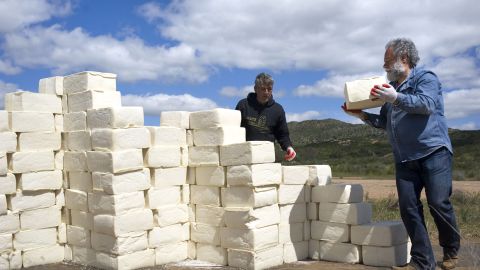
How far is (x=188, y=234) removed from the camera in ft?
23.9

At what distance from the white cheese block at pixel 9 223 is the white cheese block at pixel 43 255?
1.30ft

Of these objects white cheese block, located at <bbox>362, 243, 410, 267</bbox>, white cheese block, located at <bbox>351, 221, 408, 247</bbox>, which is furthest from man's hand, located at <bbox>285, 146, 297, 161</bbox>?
white cheese block, located at <bbox>362, 243, 410, 267</bbox>

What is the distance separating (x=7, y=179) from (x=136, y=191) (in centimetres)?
192

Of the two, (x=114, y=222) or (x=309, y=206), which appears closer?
(x=114, y=222)

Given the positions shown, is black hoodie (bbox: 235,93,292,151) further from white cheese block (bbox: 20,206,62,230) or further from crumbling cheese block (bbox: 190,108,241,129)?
white cheese block (bbox: 20,206,62,230)

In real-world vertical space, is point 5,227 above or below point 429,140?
below

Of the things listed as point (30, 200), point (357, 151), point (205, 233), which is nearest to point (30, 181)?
point (30, 200)

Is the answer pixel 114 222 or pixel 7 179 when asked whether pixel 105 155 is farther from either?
pixel 7 179

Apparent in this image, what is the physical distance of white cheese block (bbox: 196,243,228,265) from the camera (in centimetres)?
686

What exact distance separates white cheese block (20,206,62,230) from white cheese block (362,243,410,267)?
460 centimetres

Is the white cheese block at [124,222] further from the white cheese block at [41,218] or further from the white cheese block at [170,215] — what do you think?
the white cheese block at [41,218]

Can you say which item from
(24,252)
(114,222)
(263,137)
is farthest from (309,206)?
(24,252)

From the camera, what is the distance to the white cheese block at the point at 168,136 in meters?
6.95

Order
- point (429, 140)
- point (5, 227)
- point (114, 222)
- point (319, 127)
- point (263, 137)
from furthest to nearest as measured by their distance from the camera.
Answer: point (319, 127) < point (263, 137) < point (5, 227) < point (114, 222) < point (429, 140)
